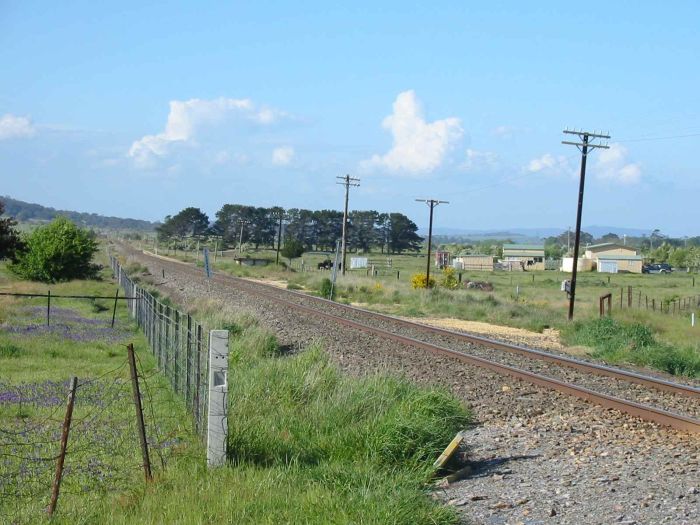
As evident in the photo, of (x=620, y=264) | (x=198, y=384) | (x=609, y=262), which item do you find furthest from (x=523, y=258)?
(x=198, y=384)

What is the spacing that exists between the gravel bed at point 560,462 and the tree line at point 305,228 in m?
150

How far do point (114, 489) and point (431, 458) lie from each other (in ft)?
11.0

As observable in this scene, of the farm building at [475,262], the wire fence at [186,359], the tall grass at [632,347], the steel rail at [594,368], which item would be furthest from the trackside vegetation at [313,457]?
the farm building at [475,262]

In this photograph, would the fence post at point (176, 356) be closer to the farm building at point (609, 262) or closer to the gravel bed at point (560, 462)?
the gravel bed at point (560, 462)

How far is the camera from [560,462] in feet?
31.0

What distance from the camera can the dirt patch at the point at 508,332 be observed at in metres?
25.8

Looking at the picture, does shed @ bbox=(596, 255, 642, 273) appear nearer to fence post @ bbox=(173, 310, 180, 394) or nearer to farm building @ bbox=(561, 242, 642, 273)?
farm building @ bbox=(561, 242, 642, 273)

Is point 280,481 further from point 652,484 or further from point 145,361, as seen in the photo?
point 145,361

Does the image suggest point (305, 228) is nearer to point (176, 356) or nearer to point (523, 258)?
point (523, 258)

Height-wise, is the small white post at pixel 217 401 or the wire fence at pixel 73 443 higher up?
the small white post at pixel 217 401

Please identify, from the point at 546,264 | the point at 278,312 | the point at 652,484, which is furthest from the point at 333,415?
the point at 546,264

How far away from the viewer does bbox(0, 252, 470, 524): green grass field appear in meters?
7.42

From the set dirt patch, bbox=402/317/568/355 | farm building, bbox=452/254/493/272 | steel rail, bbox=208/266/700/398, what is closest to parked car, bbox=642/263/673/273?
farm building, bbox=452/254/493/272

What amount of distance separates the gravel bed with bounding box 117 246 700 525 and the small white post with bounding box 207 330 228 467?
219 centimetres
